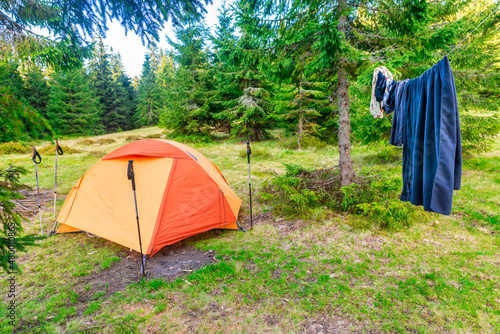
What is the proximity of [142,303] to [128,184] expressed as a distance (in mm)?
2233

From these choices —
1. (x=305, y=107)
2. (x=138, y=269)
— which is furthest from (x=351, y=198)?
(x=305, y=107)

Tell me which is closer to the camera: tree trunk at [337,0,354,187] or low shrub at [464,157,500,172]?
tree trunk at [337,0,354,187]

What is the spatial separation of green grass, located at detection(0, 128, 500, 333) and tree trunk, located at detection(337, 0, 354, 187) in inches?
39.8

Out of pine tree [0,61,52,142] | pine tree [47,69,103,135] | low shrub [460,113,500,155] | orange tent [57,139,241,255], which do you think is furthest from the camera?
pine tree [47,69,103,135]

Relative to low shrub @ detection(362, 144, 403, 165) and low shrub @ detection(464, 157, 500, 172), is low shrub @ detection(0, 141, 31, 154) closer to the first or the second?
low shrub @ detection(362, 144, 403, 165)

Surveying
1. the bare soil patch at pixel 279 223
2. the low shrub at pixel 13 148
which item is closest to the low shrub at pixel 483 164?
the bare soil patch at pixel 279 223

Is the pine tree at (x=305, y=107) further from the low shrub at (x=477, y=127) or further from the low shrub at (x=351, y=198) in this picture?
the low shrub at (x=351, y=198)

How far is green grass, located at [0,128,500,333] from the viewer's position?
296cm

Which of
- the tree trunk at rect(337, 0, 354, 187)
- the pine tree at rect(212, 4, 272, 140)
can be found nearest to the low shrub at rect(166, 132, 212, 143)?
the pine tree at rect(212, 4, 272, 140)

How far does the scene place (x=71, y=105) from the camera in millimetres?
25547

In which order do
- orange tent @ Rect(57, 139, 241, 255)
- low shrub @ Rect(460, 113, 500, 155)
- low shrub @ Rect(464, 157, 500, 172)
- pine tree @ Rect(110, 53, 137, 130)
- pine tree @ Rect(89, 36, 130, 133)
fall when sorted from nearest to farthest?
orange tent @ Rect(57, 139, 241, 255)
low shrub @ Rect(460, 113, 500, 155)
low shrub @ Rect(464, 157, 500, 172)
pine tree @ Rect(89, 36, 130, 133)
pine tree @ Rect(110, 53, 137, 130)

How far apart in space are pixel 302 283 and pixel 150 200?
118 inches

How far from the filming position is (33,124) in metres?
1.57

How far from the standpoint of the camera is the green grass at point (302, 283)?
2.96 m
